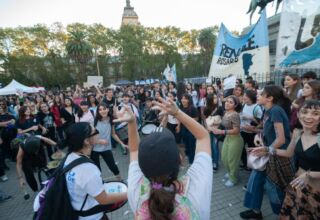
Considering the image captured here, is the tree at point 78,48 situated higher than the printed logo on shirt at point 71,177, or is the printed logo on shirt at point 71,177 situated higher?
the tree at point 78,48

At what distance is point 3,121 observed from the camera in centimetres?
638

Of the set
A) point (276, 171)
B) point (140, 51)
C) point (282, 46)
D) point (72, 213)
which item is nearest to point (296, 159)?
point (276, 171)

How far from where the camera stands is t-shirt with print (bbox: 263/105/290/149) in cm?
281

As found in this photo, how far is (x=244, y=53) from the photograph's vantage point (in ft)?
22.5

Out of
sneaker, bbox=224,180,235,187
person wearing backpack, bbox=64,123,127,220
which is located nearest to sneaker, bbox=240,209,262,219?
sneaker, bbox=224,180,235,187

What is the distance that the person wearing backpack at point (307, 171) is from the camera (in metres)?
2.20

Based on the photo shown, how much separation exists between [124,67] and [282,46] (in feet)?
155

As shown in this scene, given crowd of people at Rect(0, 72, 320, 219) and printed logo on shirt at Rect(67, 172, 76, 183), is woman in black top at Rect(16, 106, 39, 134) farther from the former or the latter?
printed logo on shirt at Rect(67, 172, 76, 183)

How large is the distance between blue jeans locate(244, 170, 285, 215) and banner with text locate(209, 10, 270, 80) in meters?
4.06

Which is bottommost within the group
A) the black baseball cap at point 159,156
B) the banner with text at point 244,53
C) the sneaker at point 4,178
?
the sneaker at point 4,178

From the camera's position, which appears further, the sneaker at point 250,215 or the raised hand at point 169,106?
the sneaker at point 250,215

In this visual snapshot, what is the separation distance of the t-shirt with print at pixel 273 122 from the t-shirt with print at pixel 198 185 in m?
1.96

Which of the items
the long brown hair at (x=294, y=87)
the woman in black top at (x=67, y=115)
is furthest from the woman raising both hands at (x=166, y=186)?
the woman in black top at (x=67, y=115)

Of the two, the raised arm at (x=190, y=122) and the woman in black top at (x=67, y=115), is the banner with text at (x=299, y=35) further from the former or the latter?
the woman in black top at (x=67, y=115)
